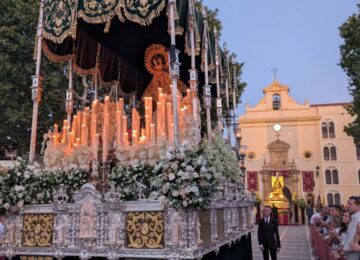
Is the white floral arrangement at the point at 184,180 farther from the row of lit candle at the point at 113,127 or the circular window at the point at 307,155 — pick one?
the circular window at the point at 307,155

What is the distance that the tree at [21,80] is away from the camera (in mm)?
16953

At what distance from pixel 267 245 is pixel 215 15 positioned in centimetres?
1688

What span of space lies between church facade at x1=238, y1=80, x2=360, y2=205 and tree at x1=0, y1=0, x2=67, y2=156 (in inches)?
1079

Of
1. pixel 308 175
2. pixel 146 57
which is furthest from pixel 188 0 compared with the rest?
pixel 308 175

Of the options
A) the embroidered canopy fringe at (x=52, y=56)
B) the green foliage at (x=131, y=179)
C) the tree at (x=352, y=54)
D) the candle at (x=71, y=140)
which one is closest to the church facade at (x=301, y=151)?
the tree at (x=352, y=54)

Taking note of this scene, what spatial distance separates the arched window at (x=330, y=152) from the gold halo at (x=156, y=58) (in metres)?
33.8

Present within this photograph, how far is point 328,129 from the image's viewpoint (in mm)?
41281

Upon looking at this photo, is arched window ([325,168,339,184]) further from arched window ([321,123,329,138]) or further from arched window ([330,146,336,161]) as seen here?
arched window ([321,123,329,138])

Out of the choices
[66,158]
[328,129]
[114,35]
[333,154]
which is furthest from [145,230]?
[328,129]

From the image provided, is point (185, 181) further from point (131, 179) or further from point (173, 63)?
point (173, 63)

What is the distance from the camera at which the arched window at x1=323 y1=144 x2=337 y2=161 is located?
40844mm

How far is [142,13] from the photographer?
8227 millimetres

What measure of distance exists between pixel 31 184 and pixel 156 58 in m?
6.70

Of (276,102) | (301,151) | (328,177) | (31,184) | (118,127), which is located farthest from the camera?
(276,102)
